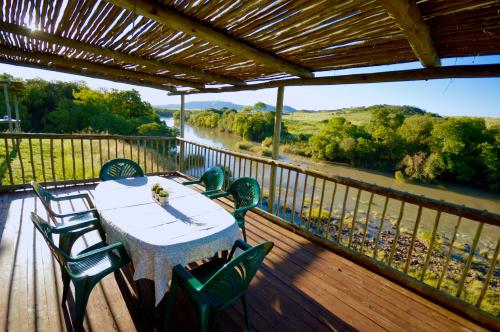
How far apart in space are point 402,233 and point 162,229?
11436 millimetres

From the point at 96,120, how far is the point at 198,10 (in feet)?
73.2

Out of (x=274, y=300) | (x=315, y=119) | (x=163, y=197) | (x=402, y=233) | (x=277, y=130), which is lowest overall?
(x=402, y=233)

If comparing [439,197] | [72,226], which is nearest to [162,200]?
[72,226]

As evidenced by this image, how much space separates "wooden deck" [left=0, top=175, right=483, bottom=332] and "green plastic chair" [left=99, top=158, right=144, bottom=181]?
81 centimetres

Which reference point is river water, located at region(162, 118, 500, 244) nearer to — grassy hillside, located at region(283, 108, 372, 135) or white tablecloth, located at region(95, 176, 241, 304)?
white tablecloth, located at region(95, 176, 241, 304)

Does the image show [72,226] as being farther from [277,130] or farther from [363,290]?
[277,130]

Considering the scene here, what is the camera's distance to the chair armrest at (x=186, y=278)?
4.38 ft

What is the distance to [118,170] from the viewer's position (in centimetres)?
324

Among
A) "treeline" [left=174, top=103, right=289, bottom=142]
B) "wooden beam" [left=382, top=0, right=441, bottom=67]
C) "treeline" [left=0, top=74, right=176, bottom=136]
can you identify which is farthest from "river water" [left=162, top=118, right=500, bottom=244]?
"treeline" [left=174, top=103, right=289, bottom=142]

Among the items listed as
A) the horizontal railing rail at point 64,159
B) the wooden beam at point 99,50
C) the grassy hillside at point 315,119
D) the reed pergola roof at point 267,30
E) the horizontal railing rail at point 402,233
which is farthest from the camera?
the grassy hillside at point 315,119

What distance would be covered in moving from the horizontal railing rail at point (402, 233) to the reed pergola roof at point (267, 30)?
129 centimetres

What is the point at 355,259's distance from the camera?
2.70 meters

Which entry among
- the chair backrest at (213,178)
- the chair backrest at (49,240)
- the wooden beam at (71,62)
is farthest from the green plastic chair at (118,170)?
the wooden beam at (71,62)

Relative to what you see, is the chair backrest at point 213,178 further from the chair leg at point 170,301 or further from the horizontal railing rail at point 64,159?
the horizontal railing rail at point 64,159
